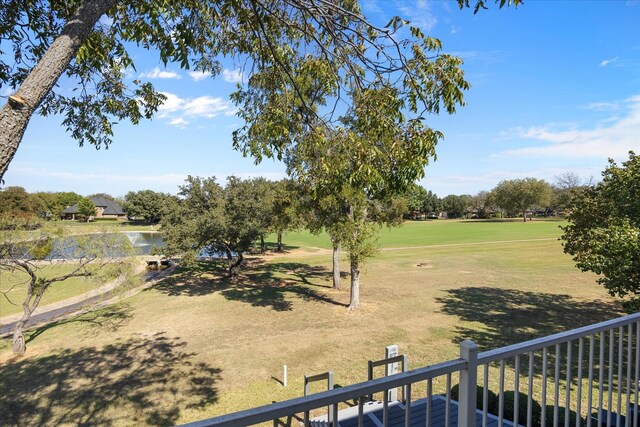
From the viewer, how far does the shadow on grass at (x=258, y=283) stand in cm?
1814

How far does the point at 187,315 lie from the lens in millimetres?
15641

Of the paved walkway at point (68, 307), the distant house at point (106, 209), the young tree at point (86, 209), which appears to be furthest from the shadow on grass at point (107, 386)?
the distant house at point (106, 209)

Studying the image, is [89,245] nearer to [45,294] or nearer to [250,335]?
[250,335]

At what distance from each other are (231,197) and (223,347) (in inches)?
472

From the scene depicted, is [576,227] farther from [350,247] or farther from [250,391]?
[250,391]

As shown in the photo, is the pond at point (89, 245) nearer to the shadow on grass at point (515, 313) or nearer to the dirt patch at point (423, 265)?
the shadow on grass at point (515, 313)

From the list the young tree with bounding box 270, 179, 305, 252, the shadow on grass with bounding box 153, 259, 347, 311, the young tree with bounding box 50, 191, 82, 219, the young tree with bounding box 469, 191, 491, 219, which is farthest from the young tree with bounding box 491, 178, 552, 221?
the young tree with bounding box 50, 191, 82, 219

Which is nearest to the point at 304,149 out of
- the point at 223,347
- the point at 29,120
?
the point at 29,120

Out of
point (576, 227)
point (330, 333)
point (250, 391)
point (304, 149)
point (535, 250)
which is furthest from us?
point (535, 250)

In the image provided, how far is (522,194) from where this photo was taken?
71875 millimetres

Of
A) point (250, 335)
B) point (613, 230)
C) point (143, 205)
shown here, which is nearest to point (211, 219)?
point (250, 335)

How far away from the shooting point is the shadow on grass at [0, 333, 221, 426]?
7746mm

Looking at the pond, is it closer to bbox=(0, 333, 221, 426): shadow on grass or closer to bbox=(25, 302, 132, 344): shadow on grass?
bbox=(25, 302, 132, 344): shadow on grass

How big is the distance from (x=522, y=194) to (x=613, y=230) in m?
72.3
